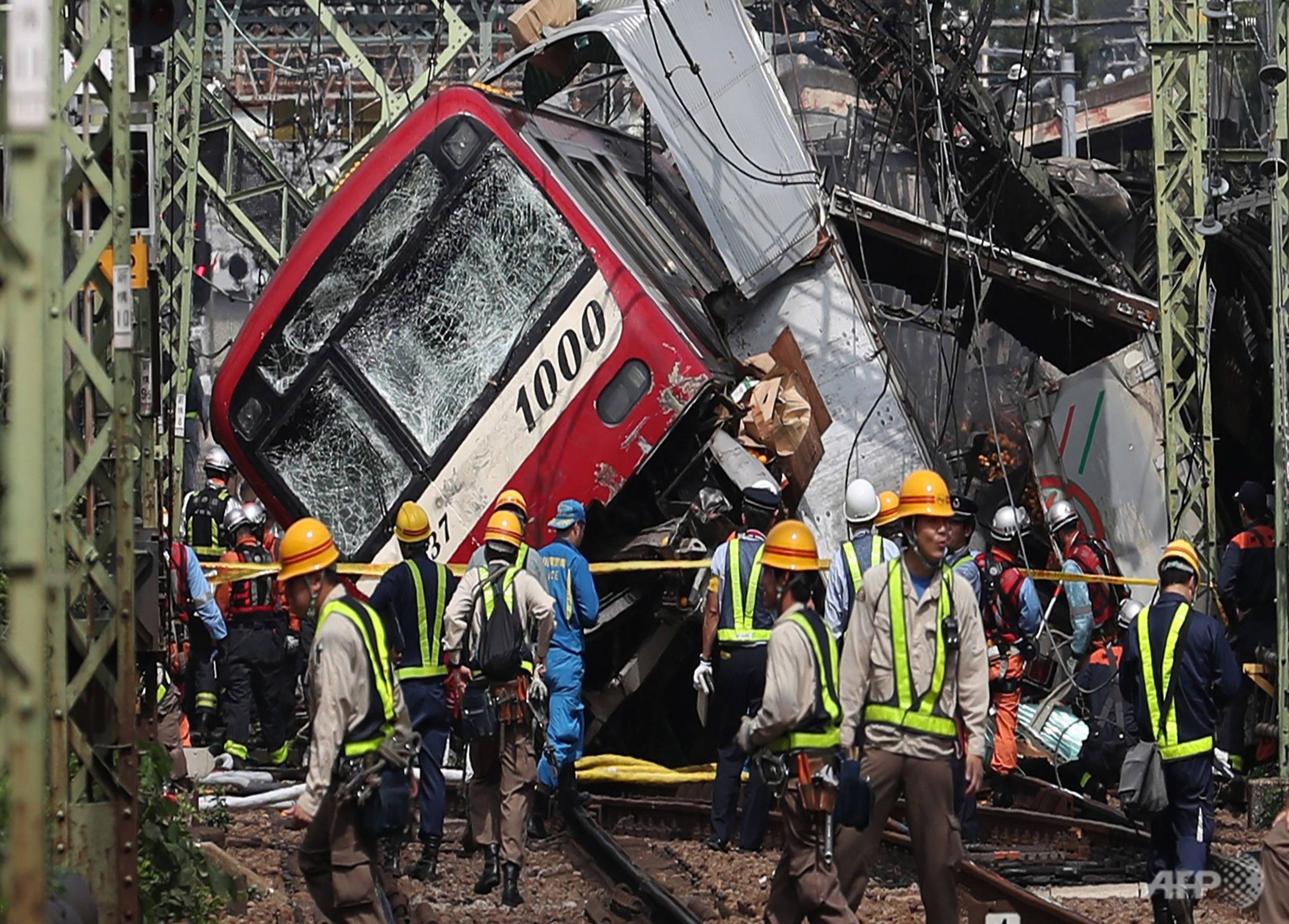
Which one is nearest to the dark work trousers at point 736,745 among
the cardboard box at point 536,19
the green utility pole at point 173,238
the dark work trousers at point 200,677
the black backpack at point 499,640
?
the black backpack at point 499,640

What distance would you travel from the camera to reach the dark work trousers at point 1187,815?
7.74 meters

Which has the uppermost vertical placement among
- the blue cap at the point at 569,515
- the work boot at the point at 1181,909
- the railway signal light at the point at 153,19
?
the railway signal light at the point at 153,19

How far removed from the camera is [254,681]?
45.4ft

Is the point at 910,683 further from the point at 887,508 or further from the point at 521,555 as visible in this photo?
the point at 521,555

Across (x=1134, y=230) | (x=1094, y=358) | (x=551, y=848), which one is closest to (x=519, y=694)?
(x=551, y=848)

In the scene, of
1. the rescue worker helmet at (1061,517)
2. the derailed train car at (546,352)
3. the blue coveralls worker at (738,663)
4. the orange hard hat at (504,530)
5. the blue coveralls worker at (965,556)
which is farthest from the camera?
the rescue worker helmet at (1061,517)

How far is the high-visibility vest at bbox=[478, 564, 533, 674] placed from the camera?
9.38m

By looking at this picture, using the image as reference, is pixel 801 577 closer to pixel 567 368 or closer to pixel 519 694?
pixel 519 694

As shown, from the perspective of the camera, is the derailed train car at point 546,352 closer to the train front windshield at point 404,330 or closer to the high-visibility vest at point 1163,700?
the train front windshield at point 404,330

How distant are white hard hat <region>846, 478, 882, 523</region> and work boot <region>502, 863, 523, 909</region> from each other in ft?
8.46

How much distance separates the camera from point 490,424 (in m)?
12.4

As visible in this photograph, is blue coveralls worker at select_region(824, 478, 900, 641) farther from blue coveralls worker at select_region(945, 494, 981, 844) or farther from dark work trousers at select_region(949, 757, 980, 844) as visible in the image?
dark work trousers at select_region(949, 757, 980, 844)

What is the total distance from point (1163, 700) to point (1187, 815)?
47cm

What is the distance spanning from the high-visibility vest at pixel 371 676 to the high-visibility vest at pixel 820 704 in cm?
132
